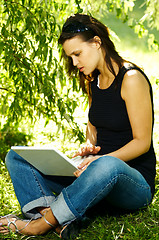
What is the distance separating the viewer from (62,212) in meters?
1.90

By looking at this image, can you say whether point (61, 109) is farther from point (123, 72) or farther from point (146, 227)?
point (146, 227)

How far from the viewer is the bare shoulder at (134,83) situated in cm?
198

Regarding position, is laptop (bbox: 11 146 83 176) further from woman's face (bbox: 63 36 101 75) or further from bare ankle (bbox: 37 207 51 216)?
woman's face (bbox: 63 36 101 75)

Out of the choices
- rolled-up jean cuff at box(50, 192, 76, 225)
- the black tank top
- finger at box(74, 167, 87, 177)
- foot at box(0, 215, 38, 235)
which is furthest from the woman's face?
foot at box(0, 215, 38, 235)

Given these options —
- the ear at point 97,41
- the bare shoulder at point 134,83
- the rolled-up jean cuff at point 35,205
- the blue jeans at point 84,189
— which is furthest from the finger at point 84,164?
the ear at point 97,41

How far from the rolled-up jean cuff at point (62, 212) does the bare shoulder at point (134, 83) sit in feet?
1.89

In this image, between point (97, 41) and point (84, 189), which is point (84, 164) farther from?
point (97, 41)

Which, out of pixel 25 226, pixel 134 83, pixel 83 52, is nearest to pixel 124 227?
pixel 25 226

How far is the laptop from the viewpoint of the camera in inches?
73.4

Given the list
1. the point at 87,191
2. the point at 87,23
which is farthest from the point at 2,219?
the point at 87,23

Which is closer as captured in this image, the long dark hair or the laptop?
the laptop

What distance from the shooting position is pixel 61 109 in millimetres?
2680

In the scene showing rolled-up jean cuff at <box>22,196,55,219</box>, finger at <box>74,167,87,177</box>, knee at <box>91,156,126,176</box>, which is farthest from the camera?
Answer: rolled-up jean cuff at <box>22,196,55,219</box>

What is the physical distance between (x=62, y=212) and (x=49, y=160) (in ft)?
0.79
